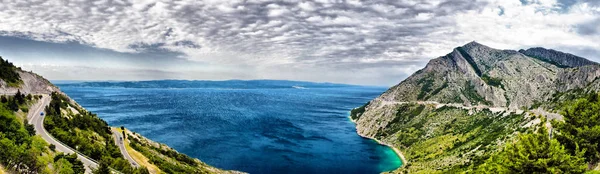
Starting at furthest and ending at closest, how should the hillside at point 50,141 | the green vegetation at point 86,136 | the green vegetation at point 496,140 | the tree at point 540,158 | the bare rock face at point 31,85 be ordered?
the bare rock face at point 31,85 < the green vegetation at point 86,136 < the hillside at point 50,141 < the green vegetation at point 496,140 < the tree at point 540,158

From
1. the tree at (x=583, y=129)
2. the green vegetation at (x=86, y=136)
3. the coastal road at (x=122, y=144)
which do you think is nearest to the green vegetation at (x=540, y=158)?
the tree at (x=583, y=129)

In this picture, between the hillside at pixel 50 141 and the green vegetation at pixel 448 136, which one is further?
the green vegetation at pixel 448 136

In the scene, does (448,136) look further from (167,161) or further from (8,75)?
(8,75)

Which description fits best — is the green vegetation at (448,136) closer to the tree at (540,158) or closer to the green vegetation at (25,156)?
the tree at (540,158)

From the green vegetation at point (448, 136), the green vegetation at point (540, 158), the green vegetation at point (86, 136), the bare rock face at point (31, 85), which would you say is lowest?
the green vegetation at point (448, 136)

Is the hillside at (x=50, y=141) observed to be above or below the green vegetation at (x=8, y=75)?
below

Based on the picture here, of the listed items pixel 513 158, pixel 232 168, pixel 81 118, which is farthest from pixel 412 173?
pixel 81 118

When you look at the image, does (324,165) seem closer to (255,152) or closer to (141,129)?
(255,152)
